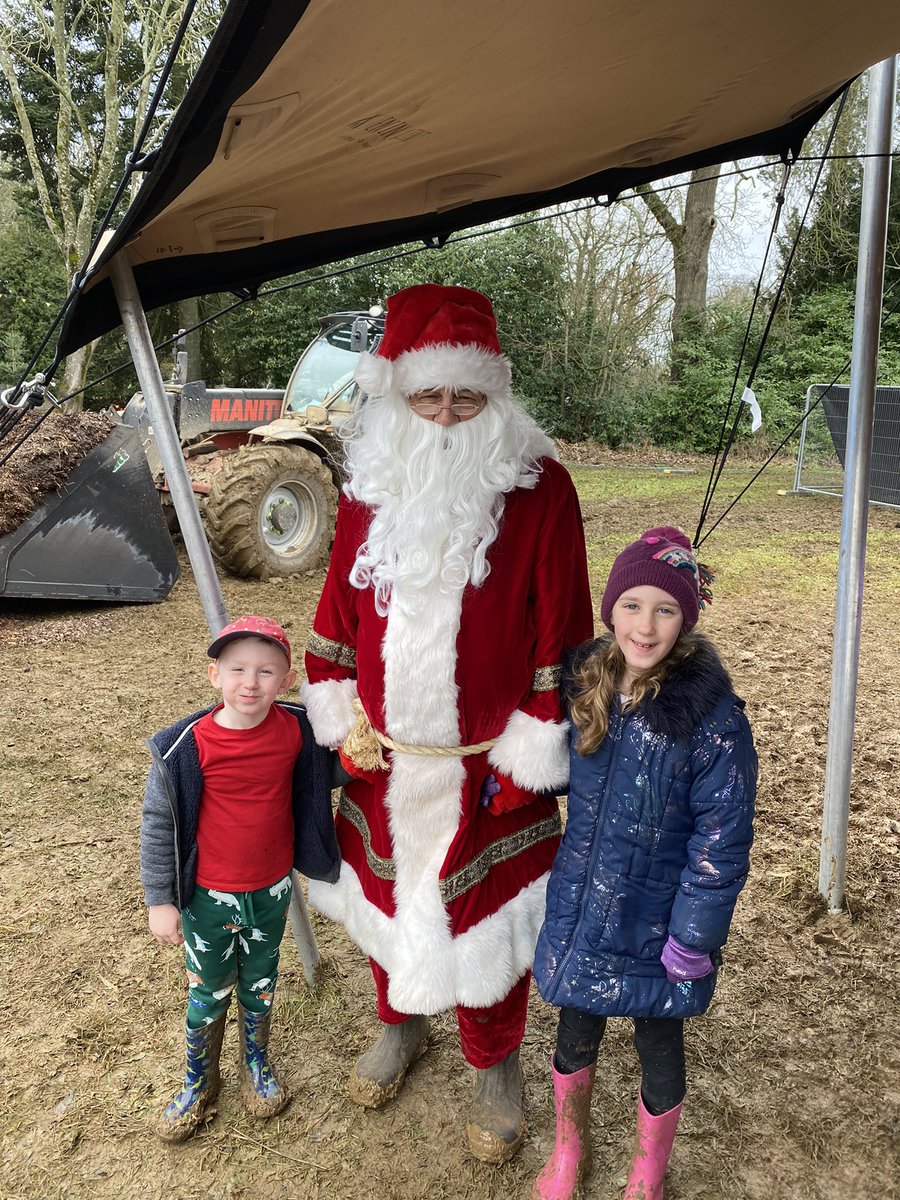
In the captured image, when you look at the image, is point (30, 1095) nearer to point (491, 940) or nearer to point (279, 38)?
point (491, 940)

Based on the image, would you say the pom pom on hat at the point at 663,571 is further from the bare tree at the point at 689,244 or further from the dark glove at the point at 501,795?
the bare tree at the point at 689,244

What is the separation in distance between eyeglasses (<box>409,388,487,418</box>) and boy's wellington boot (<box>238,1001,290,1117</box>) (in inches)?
57.8

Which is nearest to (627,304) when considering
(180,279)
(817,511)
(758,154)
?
(817,511)

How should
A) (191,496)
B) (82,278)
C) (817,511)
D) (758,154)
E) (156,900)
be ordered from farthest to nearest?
(817,511) → (758,154) → (191,496) → (156,900) → (82,278)

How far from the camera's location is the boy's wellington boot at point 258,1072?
1940 mm

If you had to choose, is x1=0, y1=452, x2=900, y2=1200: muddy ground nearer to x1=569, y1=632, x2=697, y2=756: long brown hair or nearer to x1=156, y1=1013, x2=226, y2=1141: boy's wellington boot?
x1=156, y1=1013, x2=226, y2=1141: boy's wellington boot

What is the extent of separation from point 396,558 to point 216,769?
0.60 m

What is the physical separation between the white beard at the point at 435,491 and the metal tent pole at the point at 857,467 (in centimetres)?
118

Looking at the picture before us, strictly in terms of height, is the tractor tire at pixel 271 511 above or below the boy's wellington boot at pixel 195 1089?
above

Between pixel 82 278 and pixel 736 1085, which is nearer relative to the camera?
pixel 82 278

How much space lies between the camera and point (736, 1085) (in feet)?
6.71

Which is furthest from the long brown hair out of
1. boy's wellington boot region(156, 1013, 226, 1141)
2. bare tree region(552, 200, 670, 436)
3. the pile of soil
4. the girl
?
bare tree region(552, 200, 670, 436)

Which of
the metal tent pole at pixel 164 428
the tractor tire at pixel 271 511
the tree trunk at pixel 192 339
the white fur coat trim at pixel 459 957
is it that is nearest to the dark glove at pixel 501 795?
the white fur coat trim at pixel 459 957

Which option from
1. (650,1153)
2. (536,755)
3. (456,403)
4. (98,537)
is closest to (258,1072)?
(650,1153)
